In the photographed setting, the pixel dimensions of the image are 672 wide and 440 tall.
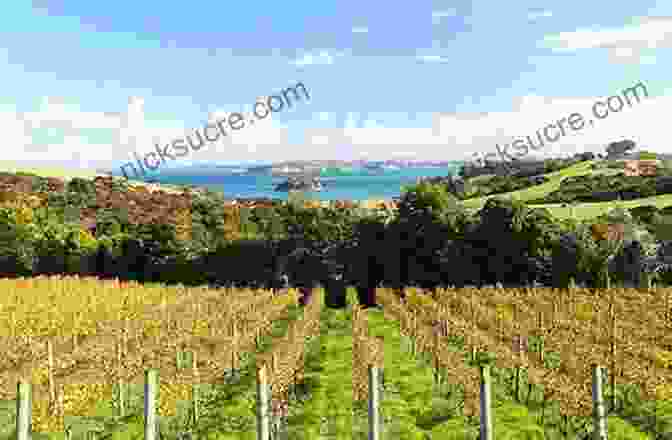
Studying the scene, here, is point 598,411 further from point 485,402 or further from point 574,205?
point 574,205

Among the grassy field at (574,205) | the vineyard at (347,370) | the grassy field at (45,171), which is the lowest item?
the vineyard at (347,370)

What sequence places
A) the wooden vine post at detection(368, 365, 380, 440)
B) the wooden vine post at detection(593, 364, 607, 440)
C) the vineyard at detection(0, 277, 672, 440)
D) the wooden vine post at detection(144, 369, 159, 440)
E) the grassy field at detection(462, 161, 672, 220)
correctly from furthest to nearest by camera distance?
the grassy field at detection(462, 161, 672, 220) < the vineyard at detection(0, 277, 672, 440) < the wooden vine post at detection(593, 364, 607, 440) < the wooden vine post at detection(368, 365, 380, 440) < the wooden vine post at detection(144, 369, 159, 440)

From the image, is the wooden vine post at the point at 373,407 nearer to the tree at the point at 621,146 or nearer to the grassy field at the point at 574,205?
the grassy field at the point at 574,205

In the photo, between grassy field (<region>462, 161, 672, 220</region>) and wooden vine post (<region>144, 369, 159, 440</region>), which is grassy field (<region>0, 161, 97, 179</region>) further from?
wooden vine post (<region>144, 369, 159, 440</region>)

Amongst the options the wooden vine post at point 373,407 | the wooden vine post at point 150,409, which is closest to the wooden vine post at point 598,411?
the wooden vine post at point 373,407

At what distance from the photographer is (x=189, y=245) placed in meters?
30.5

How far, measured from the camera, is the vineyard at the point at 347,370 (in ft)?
30.3

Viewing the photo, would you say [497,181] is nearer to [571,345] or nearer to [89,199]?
[89,199]

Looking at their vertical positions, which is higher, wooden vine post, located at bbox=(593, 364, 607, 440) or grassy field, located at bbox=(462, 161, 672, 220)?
grassy field, located at bbox=(462, 161, 672, 220)

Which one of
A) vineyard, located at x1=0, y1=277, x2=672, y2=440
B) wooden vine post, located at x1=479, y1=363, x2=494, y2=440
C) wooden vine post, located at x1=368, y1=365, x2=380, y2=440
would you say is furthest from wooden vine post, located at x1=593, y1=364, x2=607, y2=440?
wooden vine post, located at x1=368, y1=365, x2=380, y2=440

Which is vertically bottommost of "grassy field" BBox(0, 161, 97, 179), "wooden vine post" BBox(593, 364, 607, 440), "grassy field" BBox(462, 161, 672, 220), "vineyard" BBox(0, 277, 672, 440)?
"vineyard" BBox(0, 277, 672, 440)

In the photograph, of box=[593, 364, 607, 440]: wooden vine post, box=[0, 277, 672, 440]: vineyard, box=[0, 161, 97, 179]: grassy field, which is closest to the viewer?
box=[593, 364, 607, 440]: wooden vine post

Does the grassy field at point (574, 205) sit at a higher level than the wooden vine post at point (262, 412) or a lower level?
higher

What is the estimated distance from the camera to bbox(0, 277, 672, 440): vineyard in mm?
9250
